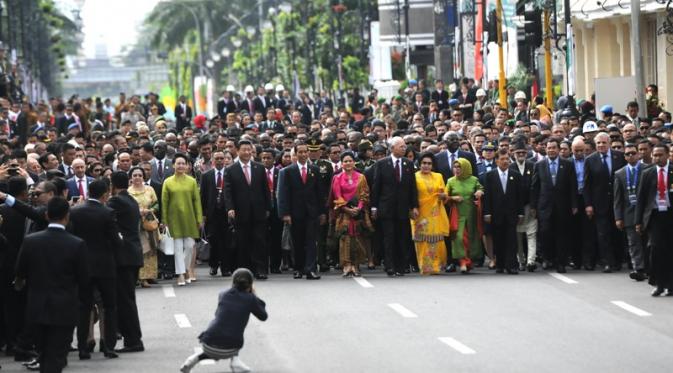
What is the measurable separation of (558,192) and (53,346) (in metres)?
11.7

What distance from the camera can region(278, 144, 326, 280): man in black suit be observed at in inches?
1013

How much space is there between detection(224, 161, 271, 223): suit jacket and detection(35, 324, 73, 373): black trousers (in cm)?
1003

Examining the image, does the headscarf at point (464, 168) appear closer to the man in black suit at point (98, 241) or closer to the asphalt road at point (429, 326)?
the asphalt road at point (429, 326)

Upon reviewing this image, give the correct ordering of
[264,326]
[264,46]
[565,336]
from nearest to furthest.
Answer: [565,336]
[264,326]
[264,46]

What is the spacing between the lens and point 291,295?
2311 centimetres

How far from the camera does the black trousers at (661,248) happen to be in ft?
72.0

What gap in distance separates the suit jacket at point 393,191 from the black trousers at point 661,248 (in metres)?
4.44

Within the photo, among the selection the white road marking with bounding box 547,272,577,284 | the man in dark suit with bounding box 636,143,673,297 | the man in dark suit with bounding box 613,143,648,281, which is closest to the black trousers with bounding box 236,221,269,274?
the white road marking with bounding box 547,272,577,284

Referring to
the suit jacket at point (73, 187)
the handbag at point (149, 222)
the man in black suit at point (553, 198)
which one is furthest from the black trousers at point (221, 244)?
the man in black suit at point (553, 198)

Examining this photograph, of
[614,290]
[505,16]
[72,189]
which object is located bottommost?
[614,290]

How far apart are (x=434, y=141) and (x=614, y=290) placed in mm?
6799

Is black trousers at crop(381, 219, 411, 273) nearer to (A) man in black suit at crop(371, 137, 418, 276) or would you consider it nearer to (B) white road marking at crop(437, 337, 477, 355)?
(A) man in black suit at crop(371, 137, 418, 276)

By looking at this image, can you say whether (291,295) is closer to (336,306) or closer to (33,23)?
(336,306)

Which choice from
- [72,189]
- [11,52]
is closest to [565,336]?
[72,189]
